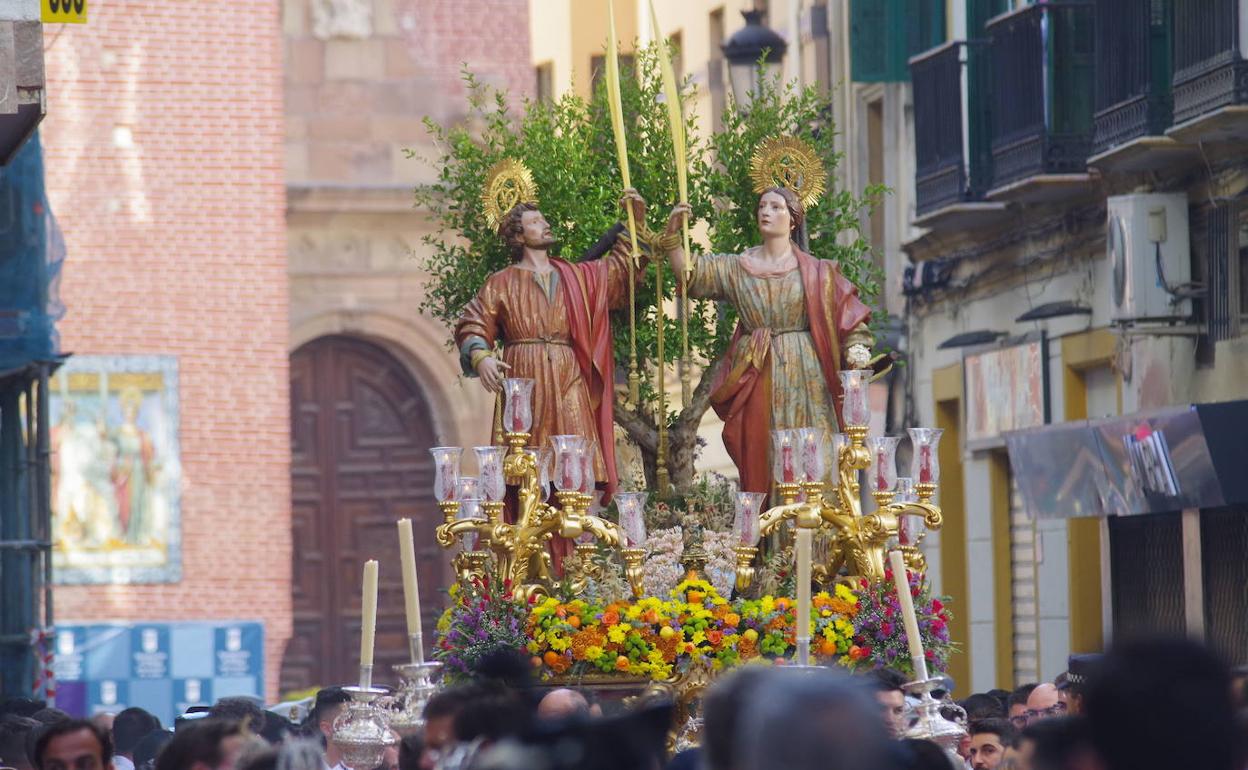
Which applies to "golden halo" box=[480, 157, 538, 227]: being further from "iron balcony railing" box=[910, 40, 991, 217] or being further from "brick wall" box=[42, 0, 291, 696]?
"brick wall" box=[42, 0, 291, 696]

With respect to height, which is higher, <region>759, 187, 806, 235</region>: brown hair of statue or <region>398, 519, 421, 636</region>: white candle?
<region>759, 187, 806, 235</region>: brown hair of statue

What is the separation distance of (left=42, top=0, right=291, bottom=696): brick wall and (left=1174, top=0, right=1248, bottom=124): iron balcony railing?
44.9 ft

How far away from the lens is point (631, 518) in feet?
36.6

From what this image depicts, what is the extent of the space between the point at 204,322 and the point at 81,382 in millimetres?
1333

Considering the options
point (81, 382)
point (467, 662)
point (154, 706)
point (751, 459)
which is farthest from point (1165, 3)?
point (81, 382)

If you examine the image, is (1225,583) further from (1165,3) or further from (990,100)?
(990,100)

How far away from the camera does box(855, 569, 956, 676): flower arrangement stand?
36.3 ft

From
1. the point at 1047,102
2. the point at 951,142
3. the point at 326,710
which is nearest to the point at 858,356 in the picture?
the point at 326,710

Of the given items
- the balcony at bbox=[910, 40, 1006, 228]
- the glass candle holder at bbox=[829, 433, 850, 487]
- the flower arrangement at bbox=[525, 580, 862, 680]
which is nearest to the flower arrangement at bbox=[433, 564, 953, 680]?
the flower arrangement at bbox=[525, 580, 862, 680]

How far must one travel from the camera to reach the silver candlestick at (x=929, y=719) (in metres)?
8.43

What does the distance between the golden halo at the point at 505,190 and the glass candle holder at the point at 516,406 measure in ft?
3.89

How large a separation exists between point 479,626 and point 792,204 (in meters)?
2.38

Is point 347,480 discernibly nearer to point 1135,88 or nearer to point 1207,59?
point 1135,88

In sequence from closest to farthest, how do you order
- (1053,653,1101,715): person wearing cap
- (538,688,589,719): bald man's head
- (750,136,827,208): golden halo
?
1. (538,688,589,719): bald man's head
2. (1053,653,1101,715): person wearing cap
3. (750,136,827,208): golden halo
